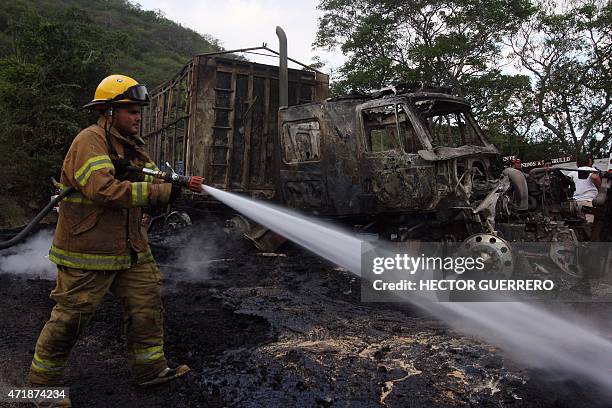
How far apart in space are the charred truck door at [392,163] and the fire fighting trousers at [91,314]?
3335 mm

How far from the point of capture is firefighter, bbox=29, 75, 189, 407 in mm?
2674

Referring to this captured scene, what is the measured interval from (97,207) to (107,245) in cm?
23

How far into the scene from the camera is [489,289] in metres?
4.94

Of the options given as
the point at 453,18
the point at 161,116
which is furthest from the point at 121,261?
the point at 453,18

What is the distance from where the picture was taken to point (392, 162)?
569cm

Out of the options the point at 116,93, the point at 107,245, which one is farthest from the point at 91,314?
the point at 116,93

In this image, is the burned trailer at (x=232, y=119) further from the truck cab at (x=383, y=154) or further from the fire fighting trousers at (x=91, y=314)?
the fire fighting trousers at (x=91, y=314)

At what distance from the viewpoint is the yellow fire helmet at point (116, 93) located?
9.59ft

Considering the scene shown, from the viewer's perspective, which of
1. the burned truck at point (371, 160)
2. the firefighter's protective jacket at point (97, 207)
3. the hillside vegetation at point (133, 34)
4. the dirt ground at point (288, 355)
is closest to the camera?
the firefighter's protective jacket at point (97, 207)

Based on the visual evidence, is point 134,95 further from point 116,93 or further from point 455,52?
point 455,52

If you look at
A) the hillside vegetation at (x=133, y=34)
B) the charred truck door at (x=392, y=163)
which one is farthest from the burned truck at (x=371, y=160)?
the hillside vegetation at (x=133, y=34)

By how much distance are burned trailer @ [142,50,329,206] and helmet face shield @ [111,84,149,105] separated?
484 cm

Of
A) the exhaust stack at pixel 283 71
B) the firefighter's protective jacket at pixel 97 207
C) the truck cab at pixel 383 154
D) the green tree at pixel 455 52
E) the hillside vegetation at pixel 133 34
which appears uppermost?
the hillside vegetation at pixel 133 34

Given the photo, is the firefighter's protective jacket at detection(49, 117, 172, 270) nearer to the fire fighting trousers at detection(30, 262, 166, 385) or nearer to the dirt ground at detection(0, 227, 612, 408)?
the fire fighting trousers at detection(30, 262, 166, 385)
